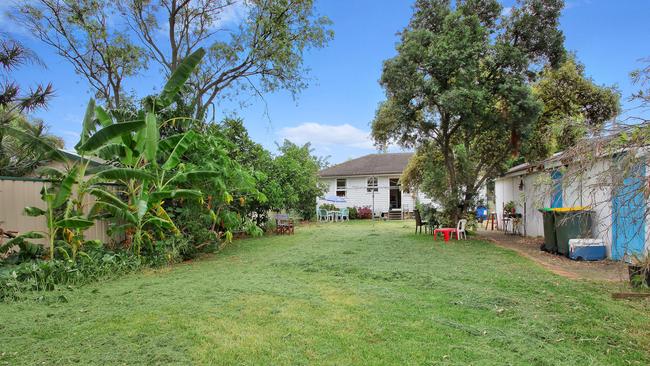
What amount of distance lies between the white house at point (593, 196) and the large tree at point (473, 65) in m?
2.39

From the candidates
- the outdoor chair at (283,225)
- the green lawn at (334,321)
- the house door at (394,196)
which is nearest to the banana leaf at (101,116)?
the green lawn at (334,321)

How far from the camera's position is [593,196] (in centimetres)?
416

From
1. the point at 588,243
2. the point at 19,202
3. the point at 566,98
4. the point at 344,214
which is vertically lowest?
the point at 588,243

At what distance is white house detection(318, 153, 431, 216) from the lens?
29000 mm

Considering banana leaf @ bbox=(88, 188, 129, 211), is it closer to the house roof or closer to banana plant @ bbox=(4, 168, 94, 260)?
banana plant @ bbox=(4, 168, 94, 260)

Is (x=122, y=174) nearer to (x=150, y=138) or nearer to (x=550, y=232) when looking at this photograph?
(x=150, y=138)

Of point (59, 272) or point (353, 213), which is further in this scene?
point (353, 213)

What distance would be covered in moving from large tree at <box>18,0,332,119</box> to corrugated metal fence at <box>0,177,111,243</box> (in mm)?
6535

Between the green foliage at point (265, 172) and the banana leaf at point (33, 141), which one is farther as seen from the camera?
the green foliage at point (265, 172)

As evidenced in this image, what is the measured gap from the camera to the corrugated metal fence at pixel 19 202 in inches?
287

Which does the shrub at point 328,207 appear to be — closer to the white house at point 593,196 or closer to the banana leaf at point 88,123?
the white house at point 593,196

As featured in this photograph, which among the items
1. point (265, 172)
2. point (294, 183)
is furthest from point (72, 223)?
point (294, 183)

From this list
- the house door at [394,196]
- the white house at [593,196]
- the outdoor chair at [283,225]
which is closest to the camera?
the white house at [593,196]

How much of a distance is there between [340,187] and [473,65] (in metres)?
19.2
